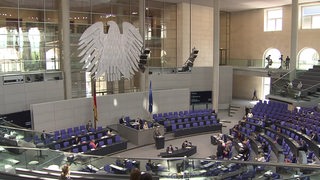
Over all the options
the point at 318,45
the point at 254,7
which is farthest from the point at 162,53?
the point at 318,45

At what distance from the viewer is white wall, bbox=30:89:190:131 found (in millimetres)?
20172

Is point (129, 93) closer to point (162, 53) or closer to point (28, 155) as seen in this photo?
point (162, 53)

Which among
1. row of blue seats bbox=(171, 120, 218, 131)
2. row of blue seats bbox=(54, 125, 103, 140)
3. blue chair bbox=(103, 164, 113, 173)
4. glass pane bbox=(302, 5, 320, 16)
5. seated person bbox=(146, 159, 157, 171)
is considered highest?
glass pane bbox=(302, 5, 320, 16)

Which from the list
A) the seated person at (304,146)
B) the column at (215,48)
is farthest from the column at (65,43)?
the seated person at (304,146)

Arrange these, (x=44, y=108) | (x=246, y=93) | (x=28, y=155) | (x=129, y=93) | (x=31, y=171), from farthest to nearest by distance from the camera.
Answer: (x=246, y=93), (x=129, y=93), (x=44, y=108), (x=28, y=155), (x=31, y=171)

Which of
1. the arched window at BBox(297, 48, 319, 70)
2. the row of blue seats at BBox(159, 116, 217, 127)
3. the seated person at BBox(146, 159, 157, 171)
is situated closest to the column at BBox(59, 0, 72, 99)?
the row of blue seats at BBox(159, 116, 217, 127)

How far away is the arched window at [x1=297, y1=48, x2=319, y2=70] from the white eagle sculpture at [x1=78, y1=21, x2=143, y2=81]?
14626 millimetres

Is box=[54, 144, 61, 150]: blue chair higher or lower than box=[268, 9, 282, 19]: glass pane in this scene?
lower

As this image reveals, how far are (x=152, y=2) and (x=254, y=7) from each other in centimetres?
1115

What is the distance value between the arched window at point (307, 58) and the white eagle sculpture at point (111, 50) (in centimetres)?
1463

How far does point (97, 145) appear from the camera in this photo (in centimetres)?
1817

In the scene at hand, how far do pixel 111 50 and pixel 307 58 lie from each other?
18232 millimetres

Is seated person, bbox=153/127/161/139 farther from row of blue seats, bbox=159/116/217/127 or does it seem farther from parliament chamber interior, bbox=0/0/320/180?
row of blue seats, bbox=159/116/217/127

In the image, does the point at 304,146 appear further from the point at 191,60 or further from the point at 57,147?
the point at 57,147
